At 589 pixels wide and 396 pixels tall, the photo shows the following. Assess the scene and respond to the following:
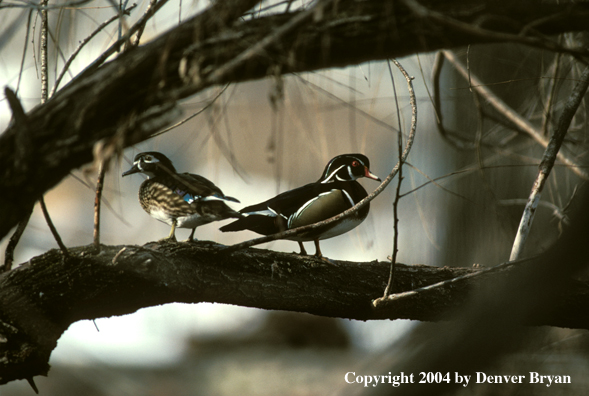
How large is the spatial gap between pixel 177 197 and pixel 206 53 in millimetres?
995

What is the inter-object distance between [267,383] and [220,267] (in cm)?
566

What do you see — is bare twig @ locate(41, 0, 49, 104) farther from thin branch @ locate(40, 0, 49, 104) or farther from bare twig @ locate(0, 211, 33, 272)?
bare twig @ locate(0, 211, 33, 272)

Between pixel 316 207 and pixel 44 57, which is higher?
pixel 44 57

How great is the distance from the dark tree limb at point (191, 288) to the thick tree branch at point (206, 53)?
463 millimetres

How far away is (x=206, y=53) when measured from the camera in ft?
3.43

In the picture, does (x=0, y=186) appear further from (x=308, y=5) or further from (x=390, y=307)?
(x=390, y=307)

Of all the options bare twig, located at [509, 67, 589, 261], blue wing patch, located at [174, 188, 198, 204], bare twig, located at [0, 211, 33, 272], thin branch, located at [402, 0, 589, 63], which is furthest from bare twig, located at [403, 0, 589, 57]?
bare twig, located at [0, 211, 33, 272]

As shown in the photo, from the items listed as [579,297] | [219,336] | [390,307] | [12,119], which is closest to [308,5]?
[12,119]

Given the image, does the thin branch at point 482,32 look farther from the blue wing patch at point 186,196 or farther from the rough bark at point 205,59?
the blue wing patch at point 186,196

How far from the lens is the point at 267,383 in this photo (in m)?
6.82

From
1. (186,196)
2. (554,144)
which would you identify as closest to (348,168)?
(186,196)

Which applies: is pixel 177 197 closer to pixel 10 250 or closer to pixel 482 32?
pixel 10 250

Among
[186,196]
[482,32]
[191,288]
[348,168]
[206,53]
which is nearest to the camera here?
[482,32]

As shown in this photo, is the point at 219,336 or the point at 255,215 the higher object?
the point at 219,336
